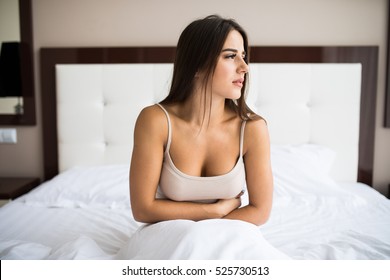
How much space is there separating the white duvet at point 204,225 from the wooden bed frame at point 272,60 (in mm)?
264

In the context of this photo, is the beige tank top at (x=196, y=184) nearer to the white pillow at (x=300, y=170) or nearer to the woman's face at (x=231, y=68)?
the woman's face at (x=231, y=68)

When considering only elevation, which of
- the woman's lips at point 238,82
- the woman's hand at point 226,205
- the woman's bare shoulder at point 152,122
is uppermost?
the woman's lips at point 238,82

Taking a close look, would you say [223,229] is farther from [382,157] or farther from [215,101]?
[382,157]

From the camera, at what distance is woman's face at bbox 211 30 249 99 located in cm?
96

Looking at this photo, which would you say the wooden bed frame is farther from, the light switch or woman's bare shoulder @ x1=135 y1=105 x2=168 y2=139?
woman's bare shoulder @ x1=135 y1=105 x2=168 y2=139

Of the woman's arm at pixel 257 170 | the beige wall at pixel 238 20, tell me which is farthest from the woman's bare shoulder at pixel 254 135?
the beige wall at pixel 238 20

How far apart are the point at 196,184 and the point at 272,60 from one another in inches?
45.5

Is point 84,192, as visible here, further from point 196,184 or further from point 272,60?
point 272,60

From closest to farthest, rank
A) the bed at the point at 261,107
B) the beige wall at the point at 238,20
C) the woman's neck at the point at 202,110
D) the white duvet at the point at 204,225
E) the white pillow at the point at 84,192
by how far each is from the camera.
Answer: the white duvet at the point at 204,225 < the woman's neck at the point at 202,110 < the white pillow at the point at 84,192 < the bed at the point at 261,107 < the beige wall at the point at 238,20

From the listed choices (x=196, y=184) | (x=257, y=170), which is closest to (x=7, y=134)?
(x=196, y=184)

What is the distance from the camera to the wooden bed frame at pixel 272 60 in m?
1.89

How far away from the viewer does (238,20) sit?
6.24ft
